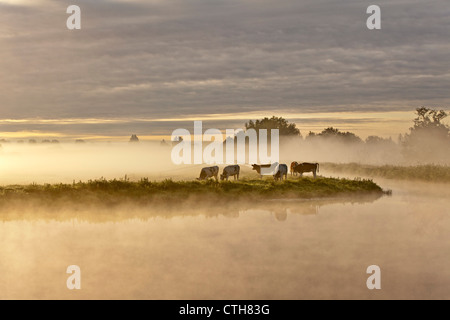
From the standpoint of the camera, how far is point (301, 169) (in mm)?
42031

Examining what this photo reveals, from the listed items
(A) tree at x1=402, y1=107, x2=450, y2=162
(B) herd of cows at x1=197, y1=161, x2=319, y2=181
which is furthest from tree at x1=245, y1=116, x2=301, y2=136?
(B) herd of cows at x1=197, y1=161, x2=319, y2=181

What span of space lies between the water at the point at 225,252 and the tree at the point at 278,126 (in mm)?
101004

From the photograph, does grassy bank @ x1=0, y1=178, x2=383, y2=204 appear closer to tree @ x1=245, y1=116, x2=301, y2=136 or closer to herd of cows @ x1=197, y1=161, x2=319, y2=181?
herd of cows @ x1=197, y1=161, x2=319, y2=181

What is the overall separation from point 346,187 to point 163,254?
22965mm

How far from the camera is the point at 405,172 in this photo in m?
52.9

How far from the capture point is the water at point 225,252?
43.2 ft

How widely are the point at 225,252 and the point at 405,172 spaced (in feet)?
135

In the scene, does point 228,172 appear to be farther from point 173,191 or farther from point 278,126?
point 278,126

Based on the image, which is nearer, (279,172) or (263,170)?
(279,172)

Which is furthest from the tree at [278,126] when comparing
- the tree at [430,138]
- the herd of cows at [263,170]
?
the herd of cows at [263,170]

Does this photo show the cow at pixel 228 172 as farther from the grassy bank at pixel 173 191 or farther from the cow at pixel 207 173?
the grassy bank at pixel 173 191

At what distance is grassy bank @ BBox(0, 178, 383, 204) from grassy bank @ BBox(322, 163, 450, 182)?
1462 cm

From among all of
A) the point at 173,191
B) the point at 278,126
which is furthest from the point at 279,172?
the point at 278,126

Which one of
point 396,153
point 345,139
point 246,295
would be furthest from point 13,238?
point 345,139
